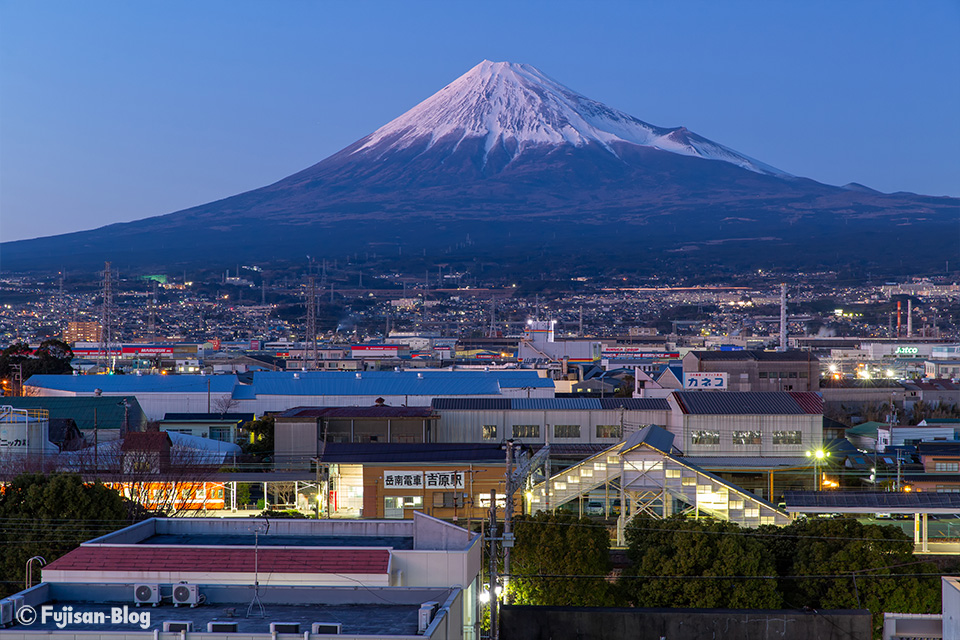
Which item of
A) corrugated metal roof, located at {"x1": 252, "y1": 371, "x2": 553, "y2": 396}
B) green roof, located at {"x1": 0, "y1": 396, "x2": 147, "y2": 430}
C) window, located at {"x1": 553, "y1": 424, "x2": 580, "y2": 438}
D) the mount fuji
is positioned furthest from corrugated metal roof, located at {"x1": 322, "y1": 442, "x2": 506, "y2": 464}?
the mount fuji

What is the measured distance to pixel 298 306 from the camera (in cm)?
13650

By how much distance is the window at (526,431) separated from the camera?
Answer: 29250 millimetres

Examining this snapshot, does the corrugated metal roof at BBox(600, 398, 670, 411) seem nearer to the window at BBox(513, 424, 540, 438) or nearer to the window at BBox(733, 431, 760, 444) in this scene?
the window at BBox(513, 424, 540, 438)

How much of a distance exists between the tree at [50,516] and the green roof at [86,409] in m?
13.7

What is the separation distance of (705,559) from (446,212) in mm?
177781

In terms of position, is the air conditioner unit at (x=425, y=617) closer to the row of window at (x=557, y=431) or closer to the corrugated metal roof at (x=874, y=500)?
the corrugated metal roof at (x=874, y=500)

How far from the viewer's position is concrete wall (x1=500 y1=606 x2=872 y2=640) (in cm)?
1378

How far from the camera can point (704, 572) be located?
53.1 feet

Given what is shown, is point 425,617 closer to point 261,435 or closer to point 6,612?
point 6,612

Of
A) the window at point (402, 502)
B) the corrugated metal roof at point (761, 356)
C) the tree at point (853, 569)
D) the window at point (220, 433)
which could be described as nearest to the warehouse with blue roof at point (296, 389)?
the window at point (220, 433)

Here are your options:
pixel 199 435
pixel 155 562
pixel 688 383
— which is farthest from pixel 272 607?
pixel 688 383

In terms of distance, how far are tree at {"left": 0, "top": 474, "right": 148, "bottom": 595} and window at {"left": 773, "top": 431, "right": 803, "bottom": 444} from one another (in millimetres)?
16086

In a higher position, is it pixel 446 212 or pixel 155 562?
pixel 446 212

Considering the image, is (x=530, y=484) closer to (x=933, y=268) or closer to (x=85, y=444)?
(x=85, y=444)
